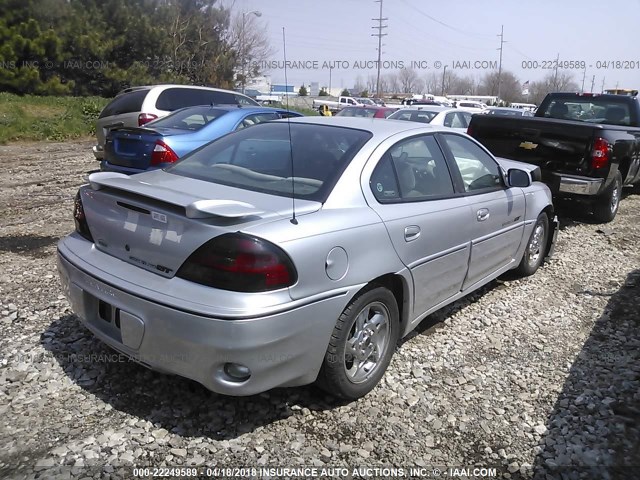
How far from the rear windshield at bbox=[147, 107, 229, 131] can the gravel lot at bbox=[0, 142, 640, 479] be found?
347 centimetres

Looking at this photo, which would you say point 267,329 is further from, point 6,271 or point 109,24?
point 109,24

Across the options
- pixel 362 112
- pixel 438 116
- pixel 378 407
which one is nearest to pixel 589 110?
pixel 438 116

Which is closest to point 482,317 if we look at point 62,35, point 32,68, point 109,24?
point 32,68

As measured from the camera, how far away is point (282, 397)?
3.08m

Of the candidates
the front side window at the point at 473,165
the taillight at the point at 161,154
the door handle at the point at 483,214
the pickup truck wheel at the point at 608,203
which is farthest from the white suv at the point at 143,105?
the pickup truck wheel at the point at 608,203

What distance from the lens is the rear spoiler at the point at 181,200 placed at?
8.13 feet

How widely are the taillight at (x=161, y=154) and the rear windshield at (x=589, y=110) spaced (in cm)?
686

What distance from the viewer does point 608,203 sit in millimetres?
7723

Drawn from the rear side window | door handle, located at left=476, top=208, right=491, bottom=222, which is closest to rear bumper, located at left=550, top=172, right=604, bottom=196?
door handle, located at left=476, top=208, right=491, bottom=222

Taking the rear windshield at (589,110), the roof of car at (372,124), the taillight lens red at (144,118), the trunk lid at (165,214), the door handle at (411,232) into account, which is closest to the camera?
the trunk lid at (165,214)

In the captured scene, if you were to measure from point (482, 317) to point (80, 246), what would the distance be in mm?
3071

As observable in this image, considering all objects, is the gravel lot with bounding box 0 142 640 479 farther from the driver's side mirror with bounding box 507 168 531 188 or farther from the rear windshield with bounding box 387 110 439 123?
the rear windshield with bounding box 387 110 439 123

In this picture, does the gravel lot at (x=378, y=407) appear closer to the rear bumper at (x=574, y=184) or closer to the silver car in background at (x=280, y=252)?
the silver car in background at (x=280, y=252)

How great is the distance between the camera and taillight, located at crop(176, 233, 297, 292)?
7.96 feet
